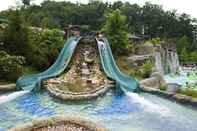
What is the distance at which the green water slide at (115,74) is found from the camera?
630 inches

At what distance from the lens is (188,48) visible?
5388 centimetres

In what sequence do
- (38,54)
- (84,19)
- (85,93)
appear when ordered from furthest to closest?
(84,19) < (38,54) < (85,93)

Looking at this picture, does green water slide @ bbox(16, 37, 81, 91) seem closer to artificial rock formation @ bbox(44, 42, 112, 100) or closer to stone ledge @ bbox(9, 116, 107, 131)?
artificial rock formation @ bbox(44, 42, 112, 100)

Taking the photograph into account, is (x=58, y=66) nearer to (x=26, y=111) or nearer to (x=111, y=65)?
(x=111, y=65)

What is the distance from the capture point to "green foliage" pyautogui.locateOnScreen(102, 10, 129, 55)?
25.2m

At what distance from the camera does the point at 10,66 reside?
17.1 m

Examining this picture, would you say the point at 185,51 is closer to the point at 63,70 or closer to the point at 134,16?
the point at 134,16

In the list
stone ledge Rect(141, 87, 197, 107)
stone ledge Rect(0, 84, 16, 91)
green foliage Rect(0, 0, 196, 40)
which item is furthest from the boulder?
green foliage Rect(0, 0, 196, 40)

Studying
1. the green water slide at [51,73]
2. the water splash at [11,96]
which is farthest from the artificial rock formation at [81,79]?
the water splash at [11,96]

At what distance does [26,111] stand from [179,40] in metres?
44.7

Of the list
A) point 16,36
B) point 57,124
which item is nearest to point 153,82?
point 16,36

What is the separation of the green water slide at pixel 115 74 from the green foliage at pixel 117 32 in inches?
98.4

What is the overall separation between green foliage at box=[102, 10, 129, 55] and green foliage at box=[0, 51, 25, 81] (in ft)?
29.5

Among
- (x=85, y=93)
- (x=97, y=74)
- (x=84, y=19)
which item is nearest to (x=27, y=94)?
(x=85, y=93)
